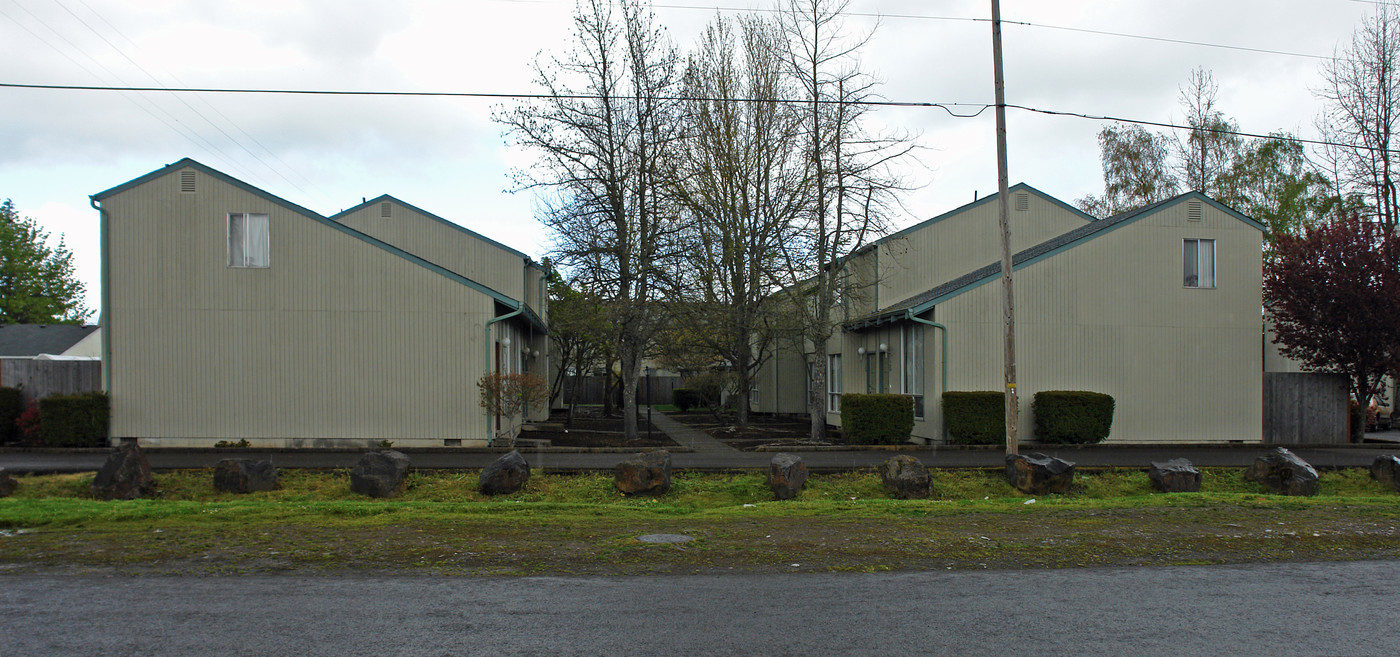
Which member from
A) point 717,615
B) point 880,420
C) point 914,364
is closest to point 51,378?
point 880,420

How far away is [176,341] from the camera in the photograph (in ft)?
59.1

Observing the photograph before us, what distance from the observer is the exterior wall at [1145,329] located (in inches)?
787

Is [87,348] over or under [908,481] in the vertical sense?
over

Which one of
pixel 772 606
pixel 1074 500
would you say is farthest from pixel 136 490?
pixel 1074 500

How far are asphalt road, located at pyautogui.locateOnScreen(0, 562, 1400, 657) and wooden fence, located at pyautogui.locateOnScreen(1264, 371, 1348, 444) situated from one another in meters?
16.2

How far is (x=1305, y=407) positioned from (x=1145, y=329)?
5017mm

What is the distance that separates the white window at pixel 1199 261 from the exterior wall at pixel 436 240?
1798 cm

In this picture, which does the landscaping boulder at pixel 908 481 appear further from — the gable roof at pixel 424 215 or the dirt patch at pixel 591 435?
the gable roof at pixel 424 215

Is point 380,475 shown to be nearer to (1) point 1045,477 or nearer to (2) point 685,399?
(1) point 1045,477

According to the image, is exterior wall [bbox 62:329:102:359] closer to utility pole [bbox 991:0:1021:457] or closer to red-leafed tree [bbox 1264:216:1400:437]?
utility pole [bbox 991:0:1021:457]

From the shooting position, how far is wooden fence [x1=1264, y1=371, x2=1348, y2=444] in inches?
839

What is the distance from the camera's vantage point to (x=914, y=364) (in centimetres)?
2116

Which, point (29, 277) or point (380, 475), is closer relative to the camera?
point (380, 475)

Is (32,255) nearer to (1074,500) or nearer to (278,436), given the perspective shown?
(278,436)
